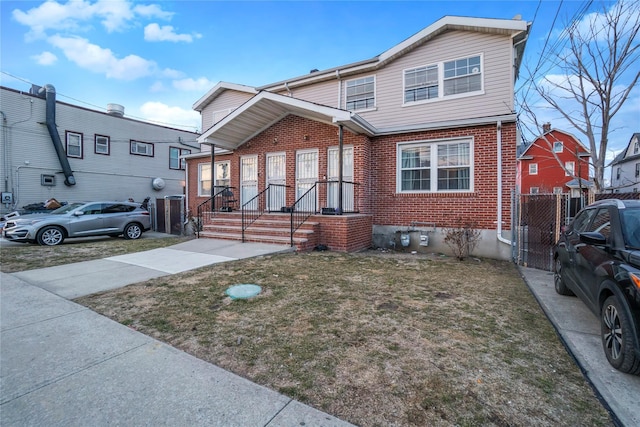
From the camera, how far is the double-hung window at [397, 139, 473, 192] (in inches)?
339

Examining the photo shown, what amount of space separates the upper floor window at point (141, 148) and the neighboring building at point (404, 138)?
37.7 feet

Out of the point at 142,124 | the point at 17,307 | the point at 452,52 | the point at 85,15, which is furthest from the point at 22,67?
the point at 452,52

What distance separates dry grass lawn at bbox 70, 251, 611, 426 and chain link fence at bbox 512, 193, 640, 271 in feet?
6.49

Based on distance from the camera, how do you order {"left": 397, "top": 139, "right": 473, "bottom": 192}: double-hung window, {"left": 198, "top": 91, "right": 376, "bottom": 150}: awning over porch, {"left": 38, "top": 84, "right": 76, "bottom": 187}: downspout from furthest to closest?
{"left": 38, "top": 84, "right": 76, "bottom": 187}: downspout
{"left": 397, "top": 139, "right": 473, "bottom": 192}: double-hung window
{"left": 198, "top": 91, "right": 376, "bottom": 150}: awning over porch

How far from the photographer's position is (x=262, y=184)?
37.2 ft

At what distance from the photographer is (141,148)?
1972 centimetres

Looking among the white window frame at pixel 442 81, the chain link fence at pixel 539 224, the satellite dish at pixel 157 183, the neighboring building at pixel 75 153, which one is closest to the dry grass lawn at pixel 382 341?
the chain link fence at pixel 539 224

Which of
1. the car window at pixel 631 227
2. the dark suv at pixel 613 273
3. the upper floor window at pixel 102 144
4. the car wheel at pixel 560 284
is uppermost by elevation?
the upper floor window at pixel 102 144

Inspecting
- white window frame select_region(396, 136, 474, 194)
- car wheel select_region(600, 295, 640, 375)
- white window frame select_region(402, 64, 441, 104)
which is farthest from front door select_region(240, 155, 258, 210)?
car wheel select_region(600, 295, 640, 375)

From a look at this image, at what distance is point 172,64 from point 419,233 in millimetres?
17193

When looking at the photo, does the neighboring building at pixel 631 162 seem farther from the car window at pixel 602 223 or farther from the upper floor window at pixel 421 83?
the car window at pixel 602 223

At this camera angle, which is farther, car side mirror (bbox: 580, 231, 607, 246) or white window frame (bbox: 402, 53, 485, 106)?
white window frame (bbox: 402, 53, 485, 106)

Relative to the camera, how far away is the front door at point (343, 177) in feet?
31.6

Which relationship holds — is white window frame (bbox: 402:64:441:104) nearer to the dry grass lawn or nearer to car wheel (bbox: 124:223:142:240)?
the dry grass lawn
